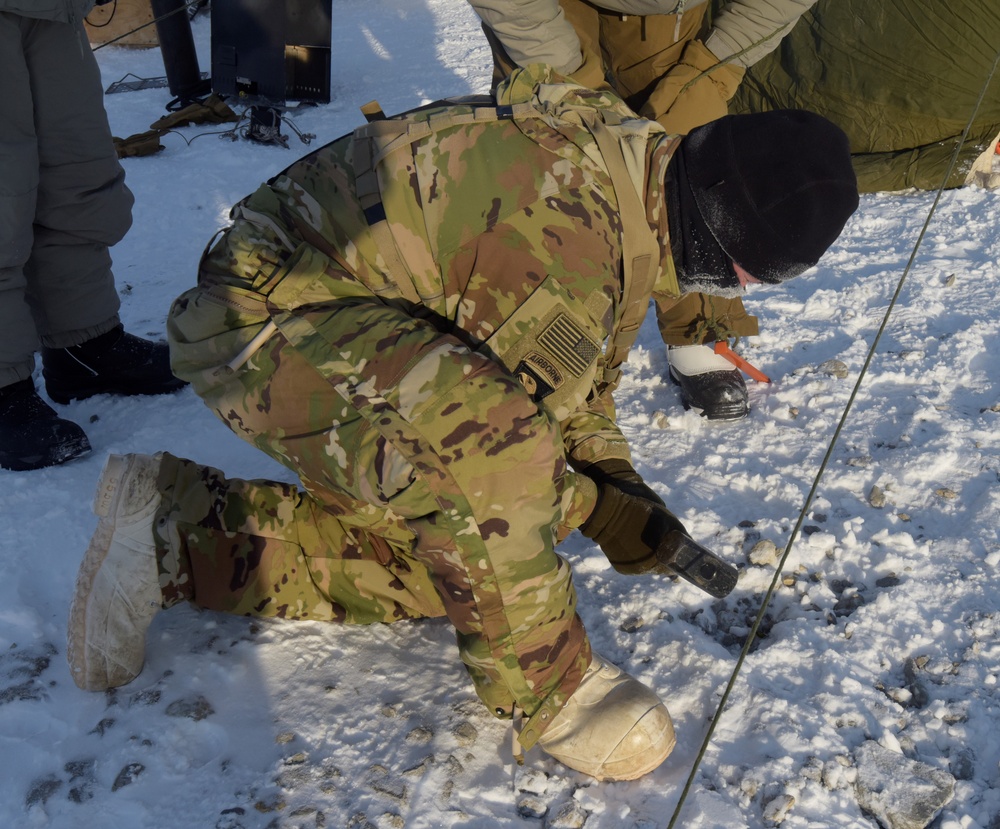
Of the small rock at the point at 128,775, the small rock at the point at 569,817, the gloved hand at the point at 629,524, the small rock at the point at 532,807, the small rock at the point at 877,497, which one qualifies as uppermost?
the gloved hand at the point at 629,524

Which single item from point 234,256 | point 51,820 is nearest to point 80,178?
point 234,256

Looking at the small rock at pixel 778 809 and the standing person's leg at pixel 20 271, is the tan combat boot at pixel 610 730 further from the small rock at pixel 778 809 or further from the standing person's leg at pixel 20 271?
the standing person's leg at pixel 20 271

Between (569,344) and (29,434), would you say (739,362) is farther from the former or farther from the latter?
(29,434)

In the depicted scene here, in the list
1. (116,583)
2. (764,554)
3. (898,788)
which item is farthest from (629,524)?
(116,583)

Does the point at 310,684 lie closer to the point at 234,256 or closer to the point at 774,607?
the point at 234,256

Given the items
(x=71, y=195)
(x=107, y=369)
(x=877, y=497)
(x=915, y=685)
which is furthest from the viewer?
(x=107, y=369)

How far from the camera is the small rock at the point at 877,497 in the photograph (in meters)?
2.14

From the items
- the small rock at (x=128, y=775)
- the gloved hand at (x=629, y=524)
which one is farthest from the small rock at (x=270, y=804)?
the gloved hand at (x=629, y=524)

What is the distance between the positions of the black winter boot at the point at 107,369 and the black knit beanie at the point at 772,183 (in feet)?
5.40

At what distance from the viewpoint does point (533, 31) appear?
2.49 m

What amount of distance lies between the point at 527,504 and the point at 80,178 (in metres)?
1.61

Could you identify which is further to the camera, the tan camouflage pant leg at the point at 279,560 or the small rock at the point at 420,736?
the tan camouflage pant leg at the point at 279,560

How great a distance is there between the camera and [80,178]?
2.29 m

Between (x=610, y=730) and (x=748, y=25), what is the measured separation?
219 centimetres
